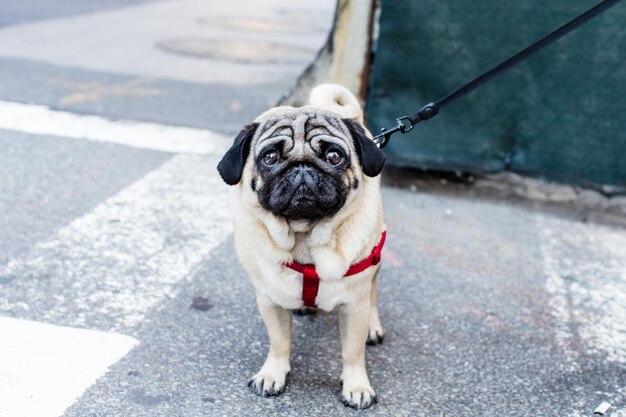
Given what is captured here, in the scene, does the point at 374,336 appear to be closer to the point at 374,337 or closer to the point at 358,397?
the point at 374,337

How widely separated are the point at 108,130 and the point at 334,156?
164 inches

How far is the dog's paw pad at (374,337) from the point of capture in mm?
3689

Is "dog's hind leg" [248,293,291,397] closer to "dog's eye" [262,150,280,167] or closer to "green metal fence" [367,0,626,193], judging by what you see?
"dog's eye" [262,150,280,167]

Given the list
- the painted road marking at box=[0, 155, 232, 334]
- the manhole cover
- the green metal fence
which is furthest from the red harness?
the manhole cover

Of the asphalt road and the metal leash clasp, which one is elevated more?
the metal leash clasp

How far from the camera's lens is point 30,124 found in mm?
6551

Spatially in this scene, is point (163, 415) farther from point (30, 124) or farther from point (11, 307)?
point (30, 124)

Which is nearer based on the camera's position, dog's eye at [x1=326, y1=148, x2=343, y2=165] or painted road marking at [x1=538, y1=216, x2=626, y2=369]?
dog's eye at [x1=326, y1=148, x2=343, y2=165]

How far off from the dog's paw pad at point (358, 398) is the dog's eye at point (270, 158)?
1017 mm

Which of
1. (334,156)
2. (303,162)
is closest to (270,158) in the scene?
→ (303,162)

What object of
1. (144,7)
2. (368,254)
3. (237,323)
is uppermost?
(368,254)

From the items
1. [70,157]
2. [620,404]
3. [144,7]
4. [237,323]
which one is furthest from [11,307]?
[144,7]

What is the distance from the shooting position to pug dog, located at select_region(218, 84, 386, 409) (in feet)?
9.30

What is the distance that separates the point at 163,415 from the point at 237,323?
0.85 meters
